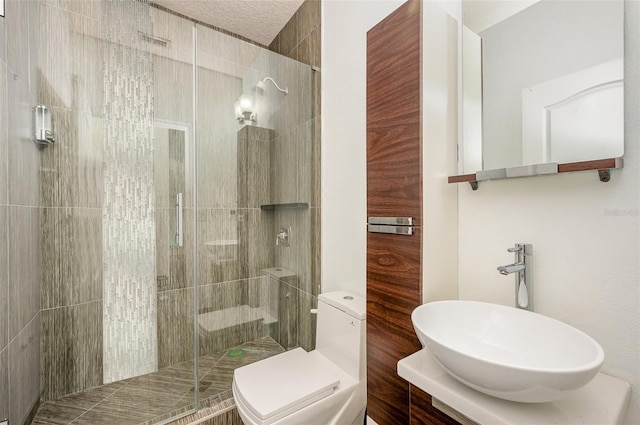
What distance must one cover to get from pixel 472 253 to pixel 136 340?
1843 mm

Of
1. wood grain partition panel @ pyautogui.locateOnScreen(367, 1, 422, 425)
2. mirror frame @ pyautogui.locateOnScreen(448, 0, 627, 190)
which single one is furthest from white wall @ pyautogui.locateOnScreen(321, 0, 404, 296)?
mirror frame @ pyautogui.locateOnScreen(448, 0, 627, 190)

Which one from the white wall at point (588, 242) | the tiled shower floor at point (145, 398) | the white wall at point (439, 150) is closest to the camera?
the white wall at point (588, 242)

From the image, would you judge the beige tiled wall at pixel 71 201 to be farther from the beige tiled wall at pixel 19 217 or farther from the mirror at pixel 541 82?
the mirror at pixel 541 82

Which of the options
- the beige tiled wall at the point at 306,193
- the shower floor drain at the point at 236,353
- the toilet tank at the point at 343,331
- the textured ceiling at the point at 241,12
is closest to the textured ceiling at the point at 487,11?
the beige tiled wall at the point at 306,193

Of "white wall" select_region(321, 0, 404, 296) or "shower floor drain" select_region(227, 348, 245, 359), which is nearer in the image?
"white wall" select_region(321, 0, 404, 296)

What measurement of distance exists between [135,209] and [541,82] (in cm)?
196

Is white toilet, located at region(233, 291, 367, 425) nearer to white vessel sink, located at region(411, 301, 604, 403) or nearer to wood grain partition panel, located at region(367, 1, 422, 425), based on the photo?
wood grain partition panel, located at region(367, 1, 422, 425)

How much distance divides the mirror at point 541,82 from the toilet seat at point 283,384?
1.13m

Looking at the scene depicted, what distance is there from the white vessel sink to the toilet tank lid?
465mm

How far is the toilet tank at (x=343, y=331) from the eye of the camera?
1281 mm

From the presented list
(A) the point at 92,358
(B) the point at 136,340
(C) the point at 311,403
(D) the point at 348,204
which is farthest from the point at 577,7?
(A) the point at 92,358

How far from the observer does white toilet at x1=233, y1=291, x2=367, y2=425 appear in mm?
1098

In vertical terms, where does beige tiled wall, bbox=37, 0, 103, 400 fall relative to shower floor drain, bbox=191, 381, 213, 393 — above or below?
above

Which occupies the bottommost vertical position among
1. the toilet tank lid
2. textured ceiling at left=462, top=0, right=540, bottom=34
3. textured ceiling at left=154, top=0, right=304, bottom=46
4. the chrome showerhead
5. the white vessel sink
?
the toilet tank lid
